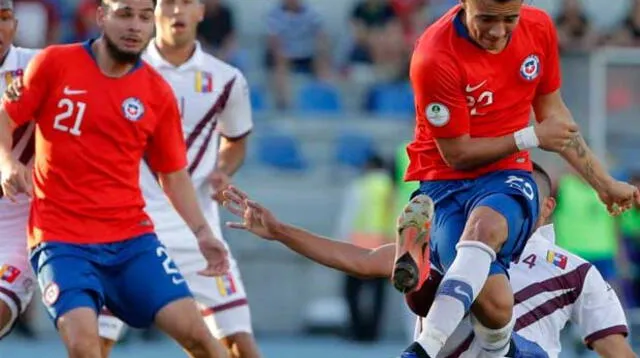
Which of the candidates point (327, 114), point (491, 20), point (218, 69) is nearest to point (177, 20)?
point (218, 69)

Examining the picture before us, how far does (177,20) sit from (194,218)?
1.77 m

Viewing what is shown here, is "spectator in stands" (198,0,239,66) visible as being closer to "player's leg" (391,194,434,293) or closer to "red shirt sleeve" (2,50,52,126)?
"red shirt sleeve" (2,50,52,126)

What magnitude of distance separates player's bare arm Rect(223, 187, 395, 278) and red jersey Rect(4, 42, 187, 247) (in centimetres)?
50

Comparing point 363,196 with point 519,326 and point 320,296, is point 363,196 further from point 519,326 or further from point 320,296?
point 519,326

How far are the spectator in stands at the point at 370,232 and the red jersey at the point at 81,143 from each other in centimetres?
840

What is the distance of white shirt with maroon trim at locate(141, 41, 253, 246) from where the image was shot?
1013 centimetres

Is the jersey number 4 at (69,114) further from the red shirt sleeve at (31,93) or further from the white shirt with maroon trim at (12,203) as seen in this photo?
the white shirt with maroon trim at (12,203)

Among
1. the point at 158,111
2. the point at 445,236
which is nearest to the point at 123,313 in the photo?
the point at 158,111

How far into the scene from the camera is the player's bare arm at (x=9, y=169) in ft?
26.6

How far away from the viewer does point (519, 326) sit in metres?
8.69

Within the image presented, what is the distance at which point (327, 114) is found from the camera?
64.4 feet

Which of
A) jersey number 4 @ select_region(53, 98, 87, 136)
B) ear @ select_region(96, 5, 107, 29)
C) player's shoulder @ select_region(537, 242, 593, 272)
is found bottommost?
player's shoulder @ select_region(537, 242, 593, 272)

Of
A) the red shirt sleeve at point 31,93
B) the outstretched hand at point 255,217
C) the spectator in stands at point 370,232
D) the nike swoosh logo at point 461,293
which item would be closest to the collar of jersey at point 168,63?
the red shirt sleeve at point 31,93

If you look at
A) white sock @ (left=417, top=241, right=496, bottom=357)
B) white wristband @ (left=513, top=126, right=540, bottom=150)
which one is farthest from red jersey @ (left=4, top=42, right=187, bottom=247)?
white wristband @ (left=513, top=126, right=540, bottom=150)
